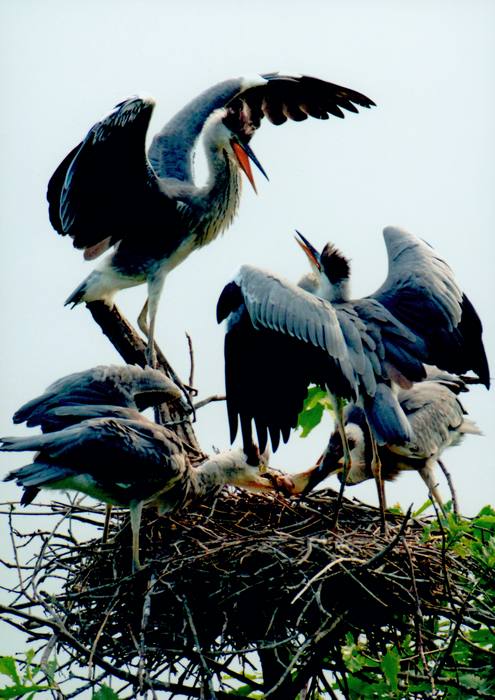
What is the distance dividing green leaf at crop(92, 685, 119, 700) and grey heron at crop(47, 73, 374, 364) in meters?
3.27

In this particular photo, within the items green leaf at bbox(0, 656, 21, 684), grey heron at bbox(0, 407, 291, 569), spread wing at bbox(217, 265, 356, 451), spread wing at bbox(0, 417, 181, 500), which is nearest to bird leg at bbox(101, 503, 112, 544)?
grey heron at bbox(0, 407, 291, 569)

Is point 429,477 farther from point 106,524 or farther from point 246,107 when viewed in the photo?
point 246,107

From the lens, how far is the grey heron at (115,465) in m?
6.02

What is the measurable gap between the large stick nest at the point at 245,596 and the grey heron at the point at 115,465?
0.31 m

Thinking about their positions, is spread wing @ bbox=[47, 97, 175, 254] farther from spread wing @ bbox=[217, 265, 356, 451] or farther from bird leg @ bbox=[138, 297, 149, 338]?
spread wing @ bbox=[217, 265, 356, 451]

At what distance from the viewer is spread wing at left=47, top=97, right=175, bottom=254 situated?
779 centimetres

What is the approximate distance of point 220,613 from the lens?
19.8ft

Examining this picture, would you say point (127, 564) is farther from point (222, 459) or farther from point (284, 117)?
point (284, 117)

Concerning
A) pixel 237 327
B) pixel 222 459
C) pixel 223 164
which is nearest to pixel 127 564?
pixel 222 459

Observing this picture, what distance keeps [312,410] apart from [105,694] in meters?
2.67

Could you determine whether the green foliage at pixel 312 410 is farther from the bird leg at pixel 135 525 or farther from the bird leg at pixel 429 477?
the bird leg at pixel 135 525

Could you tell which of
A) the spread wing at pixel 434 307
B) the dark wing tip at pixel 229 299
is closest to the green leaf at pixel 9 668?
the dark wing tip at pixel 229 299

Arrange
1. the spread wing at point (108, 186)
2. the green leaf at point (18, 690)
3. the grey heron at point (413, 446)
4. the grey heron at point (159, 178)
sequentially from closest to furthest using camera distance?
the green leaf at point (18, 690), the grey heron at point (413, 446), the spread wing at point (108, 186), the grey heron at point (159, 178)

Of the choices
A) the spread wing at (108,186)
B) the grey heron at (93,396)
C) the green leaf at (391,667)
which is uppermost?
the spread wing at (108,186)
